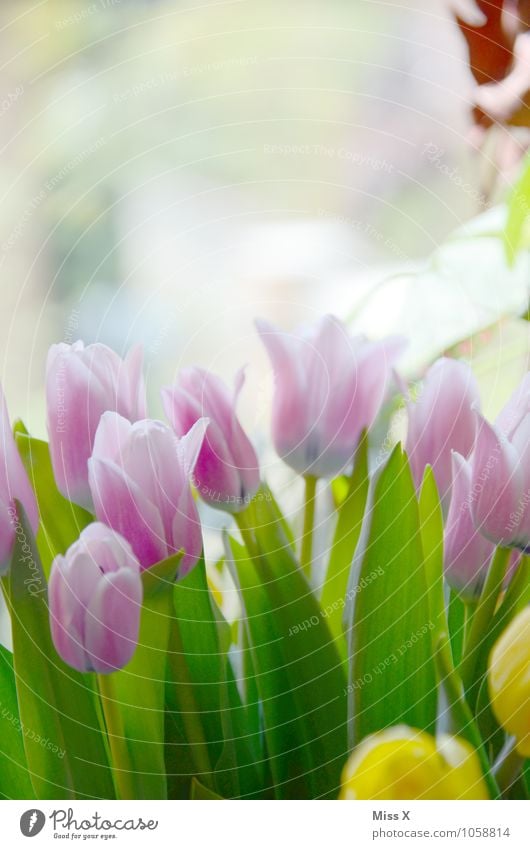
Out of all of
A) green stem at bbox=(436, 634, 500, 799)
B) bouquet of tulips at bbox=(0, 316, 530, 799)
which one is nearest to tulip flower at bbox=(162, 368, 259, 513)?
bouquet of tulips at bbox=(0, 316, 530, 799)

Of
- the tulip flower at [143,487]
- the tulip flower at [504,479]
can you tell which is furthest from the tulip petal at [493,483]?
the tulip flower at [143,487]

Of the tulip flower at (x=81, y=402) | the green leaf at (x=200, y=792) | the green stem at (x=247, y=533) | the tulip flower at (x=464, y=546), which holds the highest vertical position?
the tulip flower at (x=81, y=402)

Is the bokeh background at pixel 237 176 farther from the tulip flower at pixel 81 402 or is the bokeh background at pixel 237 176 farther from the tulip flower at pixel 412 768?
the tulip flower at pixel 412 768

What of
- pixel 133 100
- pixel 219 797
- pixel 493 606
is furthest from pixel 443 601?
pixel 133 100

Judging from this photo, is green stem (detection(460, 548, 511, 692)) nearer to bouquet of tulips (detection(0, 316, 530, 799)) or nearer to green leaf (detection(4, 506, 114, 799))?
bouquet of tulips (detection(0, 316, 530, 799))

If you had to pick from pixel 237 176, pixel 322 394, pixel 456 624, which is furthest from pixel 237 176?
pixel 456 624

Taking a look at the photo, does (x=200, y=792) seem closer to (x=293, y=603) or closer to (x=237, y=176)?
(x=293, y=603)

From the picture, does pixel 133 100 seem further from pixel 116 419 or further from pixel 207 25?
pixel 116 419
